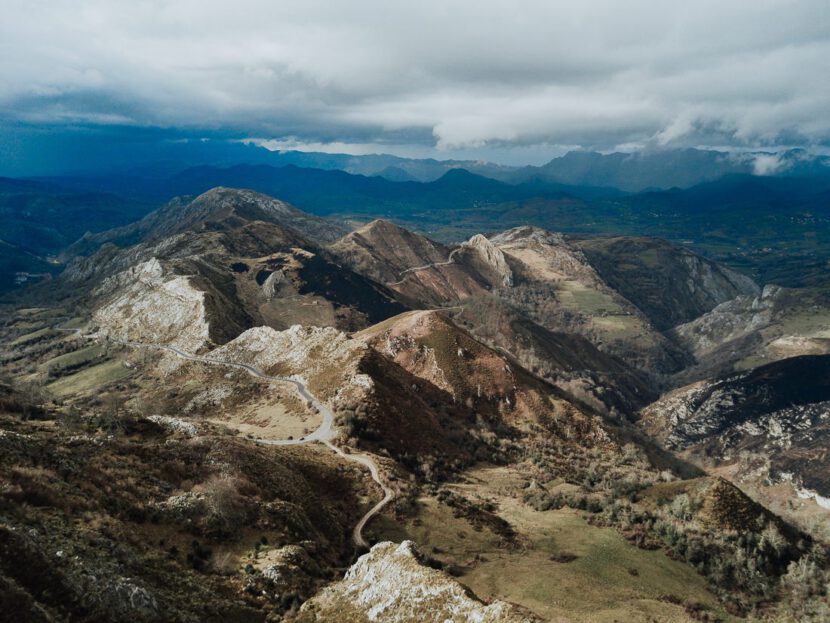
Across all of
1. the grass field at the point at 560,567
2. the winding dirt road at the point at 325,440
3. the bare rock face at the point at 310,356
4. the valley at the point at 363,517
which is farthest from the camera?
the bare rock face at the point at 310,356

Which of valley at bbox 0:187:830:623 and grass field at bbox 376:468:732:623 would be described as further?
grass field at bbox 376:468:732:623

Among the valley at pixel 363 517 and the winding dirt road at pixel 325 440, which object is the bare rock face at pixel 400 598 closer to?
the valley at pixel 363 517

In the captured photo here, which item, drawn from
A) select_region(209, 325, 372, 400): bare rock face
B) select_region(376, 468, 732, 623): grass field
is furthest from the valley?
select_region(209, 325, 372, 400): bare rock face

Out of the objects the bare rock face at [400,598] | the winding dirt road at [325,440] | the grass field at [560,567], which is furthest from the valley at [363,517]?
the winding dirt road at [325,440]

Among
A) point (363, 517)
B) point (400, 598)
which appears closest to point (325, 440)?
point (363, 517)

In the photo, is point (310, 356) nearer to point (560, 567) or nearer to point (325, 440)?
point (325, 440)

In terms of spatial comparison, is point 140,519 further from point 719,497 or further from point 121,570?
point 719,497

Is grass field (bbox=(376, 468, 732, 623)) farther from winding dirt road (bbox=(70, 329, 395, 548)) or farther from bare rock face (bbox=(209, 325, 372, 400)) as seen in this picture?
bare rock face (bbox=(209, 325, 372, 400))

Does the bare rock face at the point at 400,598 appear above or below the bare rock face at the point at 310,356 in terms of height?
above

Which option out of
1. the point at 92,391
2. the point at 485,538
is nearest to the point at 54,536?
the point at 485,538
